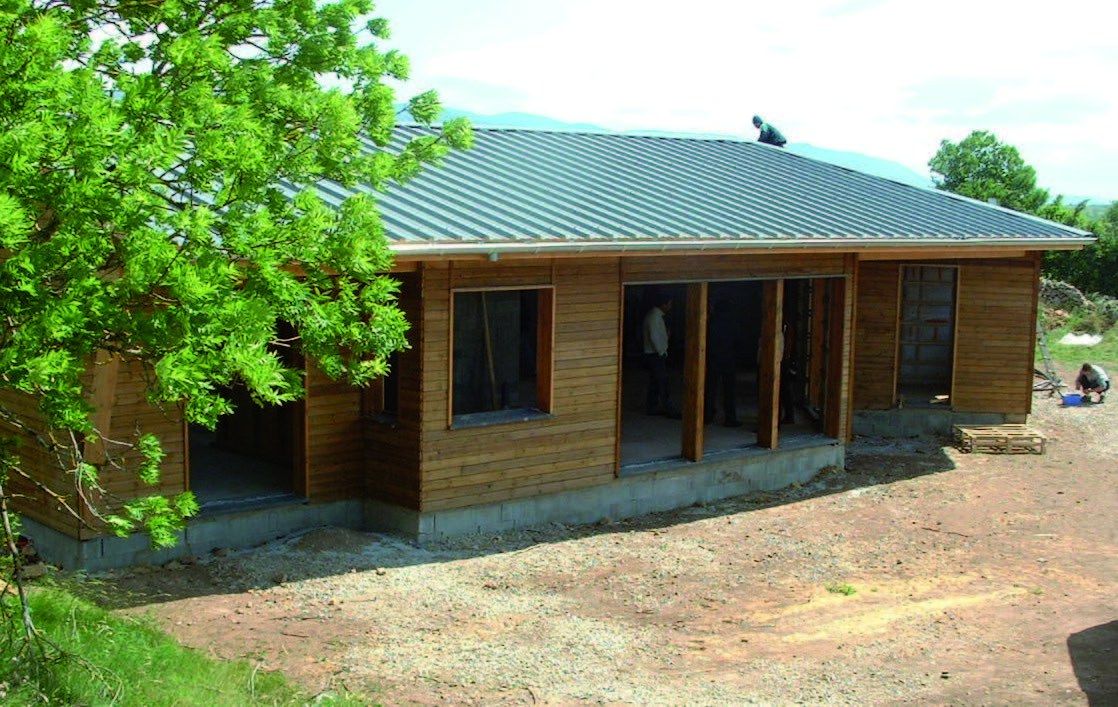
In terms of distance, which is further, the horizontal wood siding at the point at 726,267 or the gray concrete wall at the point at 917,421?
the gray concrete wall at the point at 917,421

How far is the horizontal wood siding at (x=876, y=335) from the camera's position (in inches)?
723

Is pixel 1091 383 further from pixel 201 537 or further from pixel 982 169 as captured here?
pixel 982 169

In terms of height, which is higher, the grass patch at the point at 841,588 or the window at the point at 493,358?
the window at the point at 493,358

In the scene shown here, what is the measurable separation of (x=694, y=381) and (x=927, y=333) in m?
6.25

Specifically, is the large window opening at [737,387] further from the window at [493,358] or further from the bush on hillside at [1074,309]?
the bush on hillside at [1074,309]

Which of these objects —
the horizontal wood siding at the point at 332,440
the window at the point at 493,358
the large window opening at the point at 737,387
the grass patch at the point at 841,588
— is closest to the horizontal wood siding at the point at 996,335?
the large window opening at the point at 737,387

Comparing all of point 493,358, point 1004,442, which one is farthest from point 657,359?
point 1004,442

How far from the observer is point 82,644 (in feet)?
25.6

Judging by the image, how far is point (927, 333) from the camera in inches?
745

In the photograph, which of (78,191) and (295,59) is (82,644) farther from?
(295,59)

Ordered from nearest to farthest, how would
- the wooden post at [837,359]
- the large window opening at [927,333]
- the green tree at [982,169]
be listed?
1. the wooden post at [837,359]
2. the large window opening at [927,333]
3. the green tree at [982,169]

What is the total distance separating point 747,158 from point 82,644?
1388 cm

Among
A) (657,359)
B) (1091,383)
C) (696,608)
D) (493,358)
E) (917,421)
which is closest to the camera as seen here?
(696,608)

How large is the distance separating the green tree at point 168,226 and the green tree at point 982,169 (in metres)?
38.6
